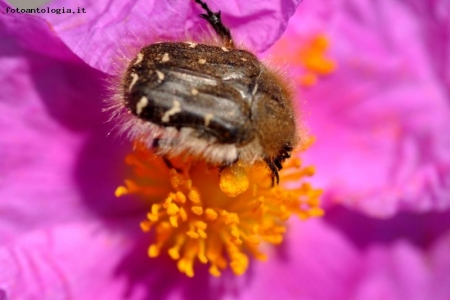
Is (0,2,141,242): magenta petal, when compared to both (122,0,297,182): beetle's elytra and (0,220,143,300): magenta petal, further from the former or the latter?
(122,0,297,182): beetle's elytra

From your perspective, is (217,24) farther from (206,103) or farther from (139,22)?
(206,103)

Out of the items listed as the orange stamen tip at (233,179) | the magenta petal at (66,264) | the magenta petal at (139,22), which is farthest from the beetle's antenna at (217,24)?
the magenta petal at (66,264)

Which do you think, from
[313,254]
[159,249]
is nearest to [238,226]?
[159,249]

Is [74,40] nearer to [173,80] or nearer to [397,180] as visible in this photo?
[173,80]

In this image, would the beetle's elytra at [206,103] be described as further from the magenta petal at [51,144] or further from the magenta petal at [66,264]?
the magenta petal at [66,264]

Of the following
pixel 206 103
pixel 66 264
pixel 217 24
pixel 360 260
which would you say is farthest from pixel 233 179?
pixel 360 260

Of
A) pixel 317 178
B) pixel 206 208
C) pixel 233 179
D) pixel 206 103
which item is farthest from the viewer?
pixel 317 178

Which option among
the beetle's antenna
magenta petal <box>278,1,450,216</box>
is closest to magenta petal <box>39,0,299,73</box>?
the beetle's antenna
